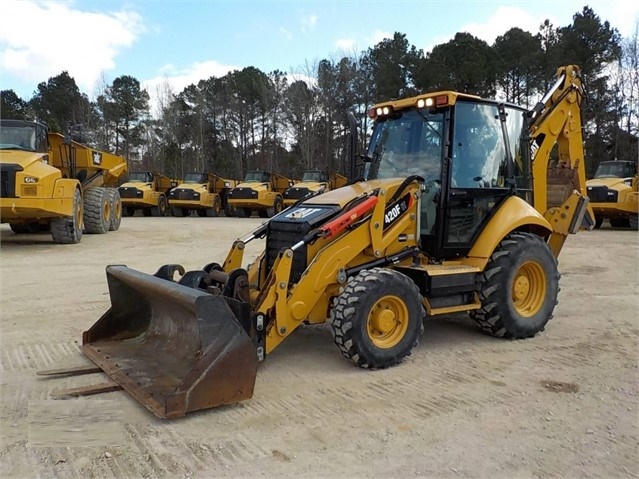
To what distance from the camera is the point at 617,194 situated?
57.9 feet

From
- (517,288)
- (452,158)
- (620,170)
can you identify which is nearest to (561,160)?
(517,288)

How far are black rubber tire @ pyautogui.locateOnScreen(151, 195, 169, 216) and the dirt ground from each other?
2005 cm

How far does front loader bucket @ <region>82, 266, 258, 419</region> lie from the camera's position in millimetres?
3648

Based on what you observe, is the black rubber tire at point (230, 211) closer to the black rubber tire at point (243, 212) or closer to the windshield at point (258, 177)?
the black rubber tire at point (243, 212)

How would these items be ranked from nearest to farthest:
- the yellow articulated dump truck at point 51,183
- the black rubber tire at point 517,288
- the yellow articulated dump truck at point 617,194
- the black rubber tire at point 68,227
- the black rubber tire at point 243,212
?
the black rubber tire at point 517,288 → the yellow articulated dump truck at point 51,183 → the black rubber tire at point 68,227 → the yellow articulated dump truck at point 617,194 → the black rubber tire at point 243,212

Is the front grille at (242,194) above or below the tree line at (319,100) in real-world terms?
below

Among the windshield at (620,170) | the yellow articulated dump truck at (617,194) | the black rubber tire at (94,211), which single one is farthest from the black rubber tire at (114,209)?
the windshield at (620,170)

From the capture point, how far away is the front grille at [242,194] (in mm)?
24766

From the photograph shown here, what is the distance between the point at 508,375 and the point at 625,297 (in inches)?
159

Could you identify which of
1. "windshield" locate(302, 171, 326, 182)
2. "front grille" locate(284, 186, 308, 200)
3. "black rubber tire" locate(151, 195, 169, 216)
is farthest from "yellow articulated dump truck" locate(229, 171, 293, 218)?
"black rubber tire" locate(151, 195, 169, 216)

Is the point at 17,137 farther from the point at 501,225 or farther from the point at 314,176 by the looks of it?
the point at 314,176

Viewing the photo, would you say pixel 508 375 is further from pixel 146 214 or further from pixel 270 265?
pixel 146 214

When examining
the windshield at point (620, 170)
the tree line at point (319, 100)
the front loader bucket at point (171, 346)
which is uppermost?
the tree line at point (319, 100)

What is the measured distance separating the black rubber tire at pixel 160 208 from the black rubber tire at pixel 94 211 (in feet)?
34.5
